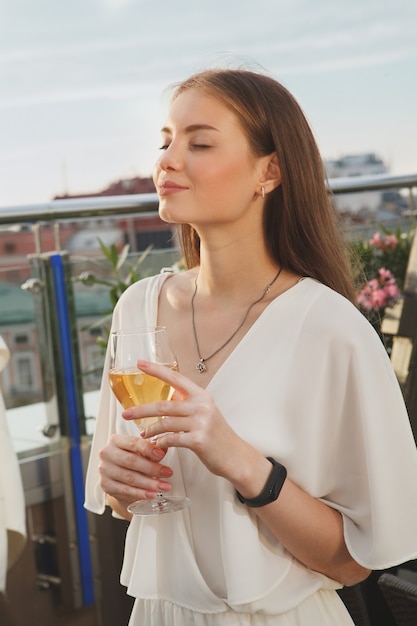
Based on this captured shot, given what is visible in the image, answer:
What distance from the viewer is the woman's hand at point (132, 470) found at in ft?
4.36

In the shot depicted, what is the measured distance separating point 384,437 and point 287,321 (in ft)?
0.81

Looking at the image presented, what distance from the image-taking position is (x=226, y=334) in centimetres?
158

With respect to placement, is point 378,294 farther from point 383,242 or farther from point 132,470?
point 132,470

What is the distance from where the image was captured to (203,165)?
1454 mm

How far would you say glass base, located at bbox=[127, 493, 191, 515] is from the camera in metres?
1.33

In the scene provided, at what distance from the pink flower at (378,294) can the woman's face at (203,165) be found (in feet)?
5.68

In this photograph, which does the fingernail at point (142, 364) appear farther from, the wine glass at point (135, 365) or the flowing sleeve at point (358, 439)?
the flowing sleeve at point (358, 439)

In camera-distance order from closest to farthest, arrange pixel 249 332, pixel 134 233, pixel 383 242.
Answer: pixel 249 332 < pixel 134 233 < pixel 383 242

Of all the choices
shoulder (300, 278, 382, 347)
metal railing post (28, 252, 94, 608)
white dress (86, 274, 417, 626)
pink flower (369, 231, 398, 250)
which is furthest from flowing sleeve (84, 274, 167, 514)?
pink flower (369, 231, 398, 250)

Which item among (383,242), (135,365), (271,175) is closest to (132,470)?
(135,365)

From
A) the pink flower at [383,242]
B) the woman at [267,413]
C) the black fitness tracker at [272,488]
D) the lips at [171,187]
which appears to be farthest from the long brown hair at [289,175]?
the pink flower at [383,242]

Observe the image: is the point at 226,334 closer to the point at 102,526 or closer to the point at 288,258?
the point at 288,258

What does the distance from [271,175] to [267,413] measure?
16.5 inches

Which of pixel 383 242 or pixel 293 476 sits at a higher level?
pixel 383 242
